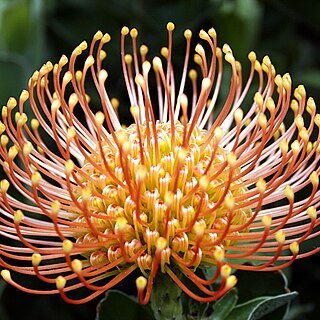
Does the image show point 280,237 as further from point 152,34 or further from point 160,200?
point 152,34

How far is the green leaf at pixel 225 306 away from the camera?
1.36m

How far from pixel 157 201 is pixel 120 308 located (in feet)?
0.90

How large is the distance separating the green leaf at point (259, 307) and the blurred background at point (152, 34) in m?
0.55

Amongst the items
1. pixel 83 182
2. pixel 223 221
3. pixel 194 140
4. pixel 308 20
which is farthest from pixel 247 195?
pixel 308 20

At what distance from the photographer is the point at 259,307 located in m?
1.31

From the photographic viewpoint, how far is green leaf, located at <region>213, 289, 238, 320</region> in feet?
4.47

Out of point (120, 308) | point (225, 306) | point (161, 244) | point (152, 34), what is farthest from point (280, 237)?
point (152, 34)

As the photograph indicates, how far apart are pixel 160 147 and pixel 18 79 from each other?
69 cm

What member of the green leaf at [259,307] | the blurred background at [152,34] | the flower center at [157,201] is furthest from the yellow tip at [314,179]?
the blurred background at [152,34]

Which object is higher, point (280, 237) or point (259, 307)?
point (280, 237)

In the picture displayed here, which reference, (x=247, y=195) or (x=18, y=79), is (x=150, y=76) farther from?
(x=247, y=195)

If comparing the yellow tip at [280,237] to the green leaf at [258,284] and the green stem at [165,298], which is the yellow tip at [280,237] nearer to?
the green stem at [165,298]

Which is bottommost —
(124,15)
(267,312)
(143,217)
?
(267,312)

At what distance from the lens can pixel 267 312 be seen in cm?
135
